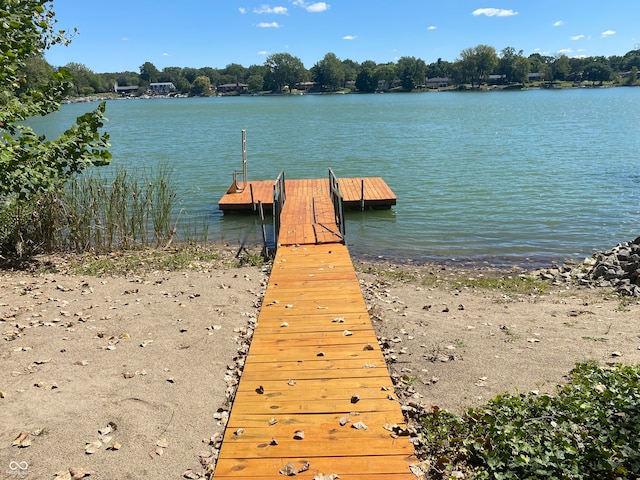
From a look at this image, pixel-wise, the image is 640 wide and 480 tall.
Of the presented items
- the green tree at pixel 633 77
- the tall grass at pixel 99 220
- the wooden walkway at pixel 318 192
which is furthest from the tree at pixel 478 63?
the tall grass at pixel 99 220

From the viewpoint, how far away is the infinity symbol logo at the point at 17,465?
398cm

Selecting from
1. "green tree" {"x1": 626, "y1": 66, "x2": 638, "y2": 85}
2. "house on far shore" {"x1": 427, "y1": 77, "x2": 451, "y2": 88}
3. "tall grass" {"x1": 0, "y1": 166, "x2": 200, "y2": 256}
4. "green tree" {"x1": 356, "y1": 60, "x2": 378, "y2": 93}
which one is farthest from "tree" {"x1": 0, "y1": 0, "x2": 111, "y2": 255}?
"green tree" {"x1": 626, "y1": 66, "x2": 638, "y2": 85}

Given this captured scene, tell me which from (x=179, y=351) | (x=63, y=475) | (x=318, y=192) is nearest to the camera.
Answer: (x=63, y=475)

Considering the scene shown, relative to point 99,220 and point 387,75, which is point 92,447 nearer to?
point 99,220

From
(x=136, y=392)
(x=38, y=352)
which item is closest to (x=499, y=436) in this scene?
(x=136, y=392)

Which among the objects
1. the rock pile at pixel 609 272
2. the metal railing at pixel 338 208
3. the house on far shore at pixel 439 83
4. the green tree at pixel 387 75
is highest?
the green tree at pixel 387 75

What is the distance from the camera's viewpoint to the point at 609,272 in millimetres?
9719

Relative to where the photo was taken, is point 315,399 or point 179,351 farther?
point 179,351

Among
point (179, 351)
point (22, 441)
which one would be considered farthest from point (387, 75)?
point (22, 441)

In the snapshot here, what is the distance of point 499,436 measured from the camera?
155 inches

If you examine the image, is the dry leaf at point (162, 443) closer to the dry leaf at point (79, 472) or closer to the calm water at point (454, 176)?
the dry leaf at point (79, 472)

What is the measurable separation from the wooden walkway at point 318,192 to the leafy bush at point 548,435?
12.0 meters

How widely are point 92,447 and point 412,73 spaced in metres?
A: 190

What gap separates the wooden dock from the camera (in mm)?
3777
